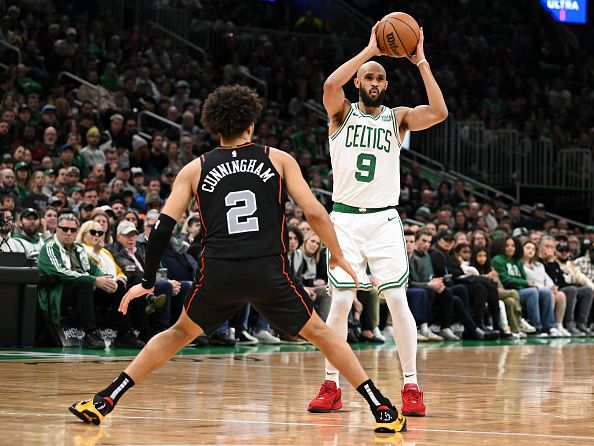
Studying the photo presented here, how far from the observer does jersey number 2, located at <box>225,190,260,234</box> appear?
5.51 metres

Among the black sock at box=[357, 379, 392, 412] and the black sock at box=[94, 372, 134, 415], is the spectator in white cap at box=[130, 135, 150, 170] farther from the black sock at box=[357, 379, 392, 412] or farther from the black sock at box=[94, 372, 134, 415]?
the black sock at box=[357, 379, 392, 412]

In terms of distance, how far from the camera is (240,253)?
5480 millimetres

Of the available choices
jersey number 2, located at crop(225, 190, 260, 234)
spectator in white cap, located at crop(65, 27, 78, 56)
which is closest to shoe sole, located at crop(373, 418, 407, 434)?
jersey number 2, located at crop(225, 190, 260, 234)

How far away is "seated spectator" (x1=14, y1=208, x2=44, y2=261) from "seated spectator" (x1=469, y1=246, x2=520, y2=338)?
21.1ft

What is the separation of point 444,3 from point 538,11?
2752 mm

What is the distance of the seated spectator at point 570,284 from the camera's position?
1686 centimetres

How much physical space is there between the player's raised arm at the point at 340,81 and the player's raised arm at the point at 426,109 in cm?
30

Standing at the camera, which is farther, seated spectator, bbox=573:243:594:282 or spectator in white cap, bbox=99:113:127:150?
seated spectator, bbox=573:243:594:282

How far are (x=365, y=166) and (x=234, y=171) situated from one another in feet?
5.10

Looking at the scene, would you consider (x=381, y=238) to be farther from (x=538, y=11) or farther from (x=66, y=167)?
(x=538, y=11)

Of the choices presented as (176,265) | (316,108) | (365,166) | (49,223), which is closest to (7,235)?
(49,223)

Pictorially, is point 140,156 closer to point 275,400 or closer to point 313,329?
point 275,400

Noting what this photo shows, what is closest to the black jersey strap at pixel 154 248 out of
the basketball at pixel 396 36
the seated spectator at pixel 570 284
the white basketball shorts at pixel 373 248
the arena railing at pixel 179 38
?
the white basketball shorts at pixel 373 248

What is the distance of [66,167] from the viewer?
1497cm
